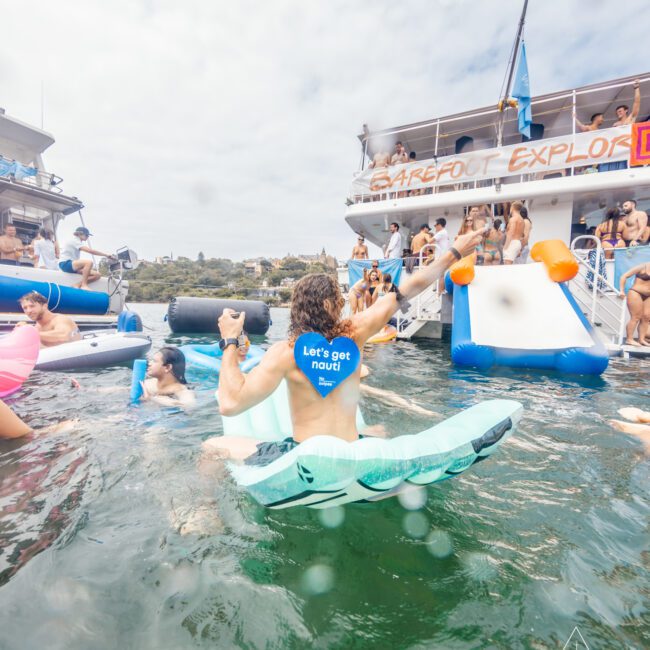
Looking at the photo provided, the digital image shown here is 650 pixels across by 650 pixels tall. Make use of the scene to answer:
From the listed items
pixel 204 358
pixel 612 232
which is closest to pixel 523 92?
pixel 612 232

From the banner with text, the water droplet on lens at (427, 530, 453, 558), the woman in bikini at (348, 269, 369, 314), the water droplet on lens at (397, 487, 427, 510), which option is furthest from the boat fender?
the banner with text

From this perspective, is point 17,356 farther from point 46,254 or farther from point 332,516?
point 46,254

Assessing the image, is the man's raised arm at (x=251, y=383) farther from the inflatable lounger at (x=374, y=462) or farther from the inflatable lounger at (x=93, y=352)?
the inflatable lounger at (x=93, y=352)

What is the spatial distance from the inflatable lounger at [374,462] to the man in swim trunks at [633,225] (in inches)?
349

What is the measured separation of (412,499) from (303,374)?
0.95 metres

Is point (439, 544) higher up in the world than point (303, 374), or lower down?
lower down

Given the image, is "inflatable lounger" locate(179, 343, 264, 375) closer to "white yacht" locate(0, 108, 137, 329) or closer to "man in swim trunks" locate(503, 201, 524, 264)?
"white yacht" locate(0, 108, 137, 329)

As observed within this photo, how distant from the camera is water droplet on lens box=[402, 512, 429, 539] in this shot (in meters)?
1.78

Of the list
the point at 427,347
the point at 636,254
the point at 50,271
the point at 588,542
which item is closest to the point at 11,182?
the point at 50,271

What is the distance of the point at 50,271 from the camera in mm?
8305

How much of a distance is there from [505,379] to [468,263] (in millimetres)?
2426

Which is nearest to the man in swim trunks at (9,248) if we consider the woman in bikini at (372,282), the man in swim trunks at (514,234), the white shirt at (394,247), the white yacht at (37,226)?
the white yacht at (37,226)

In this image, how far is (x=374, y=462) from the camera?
137 cm

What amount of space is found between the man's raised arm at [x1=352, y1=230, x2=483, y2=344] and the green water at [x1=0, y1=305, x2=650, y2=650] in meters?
0.97
